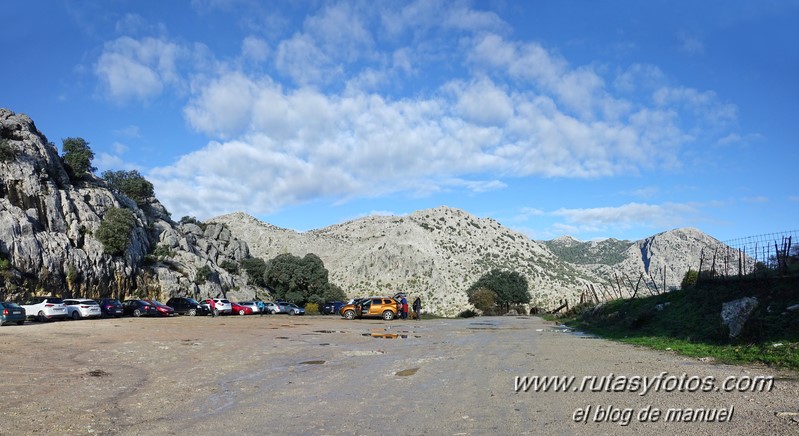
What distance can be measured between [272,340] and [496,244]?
10536 cm

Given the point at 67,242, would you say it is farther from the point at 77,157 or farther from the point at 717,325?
the point at 717,325

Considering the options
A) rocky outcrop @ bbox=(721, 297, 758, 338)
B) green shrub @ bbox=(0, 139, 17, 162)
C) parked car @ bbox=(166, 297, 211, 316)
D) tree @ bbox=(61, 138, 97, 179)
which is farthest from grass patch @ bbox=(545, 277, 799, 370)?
tree @ bbox=(61, 138, 97, 179)

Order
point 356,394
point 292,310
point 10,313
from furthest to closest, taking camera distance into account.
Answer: point 292,310, point 10,313, point 356,394

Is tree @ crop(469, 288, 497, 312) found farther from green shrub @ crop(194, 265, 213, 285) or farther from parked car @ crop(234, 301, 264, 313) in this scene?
green shrub @ crop(194, 265, 213, 285)

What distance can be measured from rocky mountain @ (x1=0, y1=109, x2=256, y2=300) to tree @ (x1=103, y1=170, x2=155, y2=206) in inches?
371

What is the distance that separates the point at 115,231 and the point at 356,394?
56.1 meters

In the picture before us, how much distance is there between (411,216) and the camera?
137125 millimetres

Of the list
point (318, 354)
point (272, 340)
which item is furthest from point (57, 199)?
point (318, 354)

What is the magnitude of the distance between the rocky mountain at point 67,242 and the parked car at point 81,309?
35.1ft

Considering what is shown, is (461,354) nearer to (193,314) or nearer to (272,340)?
(272,340)

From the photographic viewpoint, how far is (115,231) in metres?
57.3

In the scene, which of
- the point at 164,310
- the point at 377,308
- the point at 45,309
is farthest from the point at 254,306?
the point at 45,309

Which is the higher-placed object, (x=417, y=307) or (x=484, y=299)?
(x=417, y=307)

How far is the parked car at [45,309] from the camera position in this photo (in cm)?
3394
